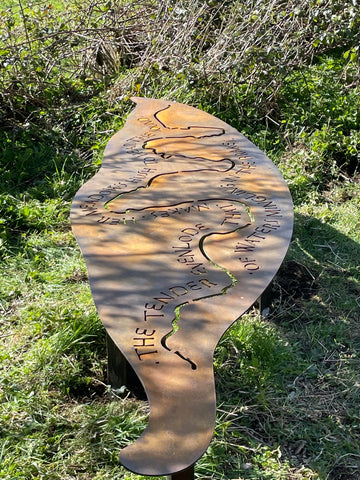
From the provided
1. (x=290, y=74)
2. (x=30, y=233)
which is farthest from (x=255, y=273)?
(x=290, y=74)

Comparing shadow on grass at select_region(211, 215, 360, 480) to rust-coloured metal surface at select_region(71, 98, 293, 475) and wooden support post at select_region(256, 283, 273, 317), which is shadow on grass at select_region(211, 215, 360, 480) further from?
rust-coloured metal surface at select_region(71, 98, 293, 475)

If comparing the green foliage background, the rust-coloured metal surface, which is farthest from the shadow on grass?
the rust-coloured metal surface

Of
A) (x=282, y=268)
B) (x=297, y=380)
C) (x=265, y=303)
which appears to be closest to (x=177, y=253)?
(x=297, y=380)

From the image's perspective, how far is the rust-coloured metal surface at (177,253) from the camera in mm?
1857

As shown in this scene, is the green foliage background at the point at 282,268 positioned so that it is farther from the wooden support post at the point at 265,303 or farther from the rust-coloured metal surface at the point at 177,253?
the rust-coloured metal surface at the point at 177,253

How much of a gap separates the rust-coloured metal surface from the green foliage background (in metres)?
0.70

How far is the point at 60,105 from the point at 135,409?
361 centimetres

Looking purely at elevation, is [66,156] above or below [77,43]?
below

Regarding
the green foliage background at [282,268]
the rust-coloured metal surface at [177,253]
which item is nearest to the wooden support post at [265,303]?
the green foliage background at [282,268]

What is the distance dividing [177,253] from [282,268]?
5.20 ft

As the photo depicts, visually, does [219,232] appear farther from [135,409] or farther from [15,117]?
[15,117]

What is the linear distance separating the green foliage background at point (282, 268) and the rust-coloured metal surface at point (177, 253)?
2.31 ft

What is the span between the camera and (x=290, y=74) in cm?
569

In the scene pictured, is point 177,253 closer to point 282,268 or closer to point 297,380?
point 297,380
